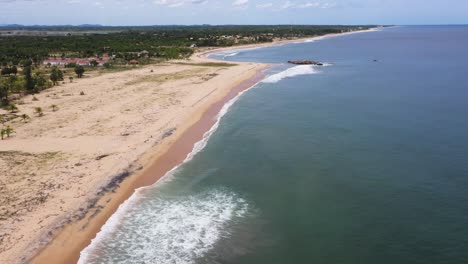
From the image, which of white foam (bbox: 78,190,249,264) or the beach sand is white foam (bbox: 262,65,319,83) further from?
white foam (bbox: 78,190,249,264)

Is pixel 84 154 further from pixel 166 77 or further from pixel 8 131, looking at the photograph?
pixel 166 77

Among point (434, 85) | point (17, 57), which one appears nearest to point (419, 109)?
point (434, 85)

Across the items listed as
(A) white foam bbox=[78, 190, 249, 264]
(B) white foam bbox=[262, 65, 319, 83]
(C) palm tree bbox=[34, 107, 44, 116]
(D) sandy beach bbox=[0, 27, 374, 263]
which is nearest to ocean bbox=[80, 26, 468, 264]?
(A) white foam bbox=[78, 190, 249, 264]

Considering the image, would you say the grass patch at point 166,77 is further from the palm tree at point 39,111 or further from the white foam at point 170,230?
the white foam at point 170,230

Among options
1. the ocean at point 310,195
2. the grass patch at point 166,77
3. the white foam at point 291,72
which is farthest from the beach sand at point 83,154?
the white foam at point 291,72

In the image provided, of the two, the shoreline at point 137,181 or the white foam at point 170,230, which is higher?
the shoreline at point 137,181

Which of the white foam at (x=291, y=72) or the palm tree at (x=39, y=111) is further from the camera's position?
the white foam at (x=291, y=72)

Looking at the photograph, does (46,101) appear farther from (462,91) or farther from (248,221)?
(462,91)
